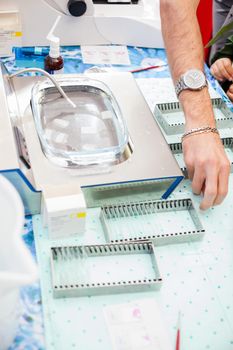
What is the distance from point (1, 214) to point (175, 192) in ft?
1.57

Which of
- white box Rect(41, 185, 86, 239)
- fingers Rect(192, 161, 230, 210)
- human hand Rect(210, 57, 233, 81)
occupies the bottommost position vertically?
white box Rect(41, 185, 86, 239)

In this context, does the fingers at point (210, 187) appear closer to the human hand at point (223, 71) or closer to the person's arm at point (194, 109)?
the person's arm at point (194, 109)

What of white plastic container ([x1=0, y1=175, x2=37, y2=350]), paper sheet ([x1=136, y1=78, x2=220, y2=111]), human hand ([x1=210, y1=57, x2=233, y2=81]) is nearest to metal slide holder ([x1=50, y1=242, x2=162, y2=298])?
white plastic container ([x1=0, y1=175, x2=37, y2=350])

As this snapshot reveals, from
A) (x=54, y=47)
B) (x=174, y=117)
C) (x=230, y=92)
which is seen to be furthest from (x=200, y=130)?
(x=230, y=92)

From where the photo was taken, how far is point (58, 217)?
836 mm

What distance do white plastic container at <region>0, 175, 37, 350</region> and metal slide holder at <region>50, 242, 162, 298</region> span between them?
0.12m

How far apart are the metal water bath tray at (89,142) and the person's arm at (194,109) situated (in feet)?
0.21

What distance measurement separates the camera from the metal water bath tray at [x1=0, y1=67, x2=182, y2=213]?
886mm

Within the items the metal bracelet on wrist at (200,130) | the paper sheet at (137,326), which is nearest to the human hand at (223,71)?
the metal bracelet on wrist at (200,130)

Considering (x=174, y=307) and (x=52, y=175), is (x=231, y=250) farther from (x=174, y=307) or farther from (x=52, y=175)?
(x=52, y=175)

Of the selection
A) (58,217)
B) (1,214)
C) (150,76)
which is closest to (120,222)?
(58,217)

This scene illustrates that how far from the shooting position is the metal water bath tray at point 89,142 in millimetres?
886

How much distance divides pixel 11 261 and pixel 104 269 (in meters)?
0.27

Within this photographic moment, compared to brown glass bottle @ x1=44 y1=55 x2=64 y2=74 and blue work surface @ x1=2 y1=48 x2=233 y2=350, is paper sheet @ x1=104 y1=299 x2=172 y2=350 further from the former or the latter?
brown glass bottle @ x1=44 y1=55 x2=64 y2=74
